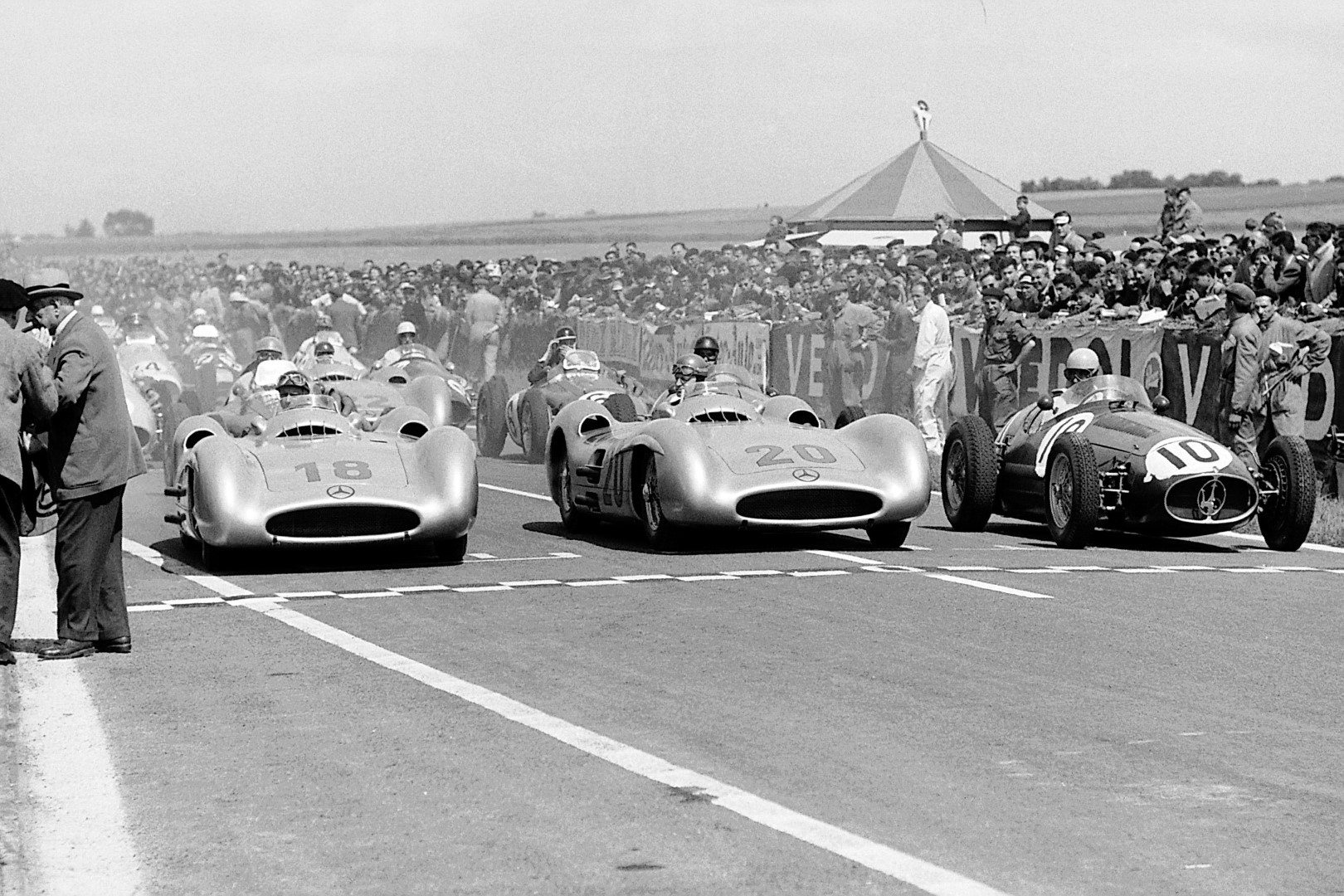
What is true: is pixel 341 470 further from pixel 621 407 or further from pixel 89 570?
pixel 621 407

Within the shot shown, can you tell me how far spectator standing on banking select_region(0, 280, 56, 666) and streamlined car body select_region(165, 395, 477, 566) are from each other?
309cm

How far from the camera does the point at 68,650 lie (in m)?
8.59

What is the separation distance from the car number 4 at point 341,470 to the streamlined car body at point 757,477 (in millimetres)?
1918

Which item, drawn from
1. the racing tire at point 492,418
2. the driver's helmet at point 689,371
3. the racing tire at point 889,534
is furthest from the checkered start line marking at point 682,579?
the racing tire at point 492,418

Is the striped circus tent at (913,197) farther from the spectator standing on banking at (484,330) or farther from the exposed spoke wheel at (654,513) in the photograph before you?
the exposed spoke wheel at (654,513)

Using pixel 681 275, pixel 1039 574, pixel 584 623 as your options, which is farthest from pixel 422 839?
pixel 681 275

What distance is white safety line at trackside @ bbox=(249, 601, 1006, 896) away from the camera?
4.94 meters

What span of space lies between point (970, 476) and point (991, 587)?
3.95 meters

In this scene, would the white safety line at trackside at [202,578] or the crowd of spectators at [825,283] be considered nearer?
the white safety line at trackside at [202,578]

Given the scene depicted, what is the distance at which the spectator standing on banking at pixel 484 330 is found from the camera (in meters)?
33.0

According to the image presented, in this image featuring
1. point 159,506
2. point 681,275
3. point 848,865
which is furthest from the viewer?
point 681,275

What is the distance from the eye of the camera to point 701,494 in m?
12.5

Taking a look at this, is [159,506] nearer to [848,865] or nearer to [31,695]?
[31,695]

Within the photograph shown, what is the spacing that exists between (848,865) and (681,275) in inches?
1137
